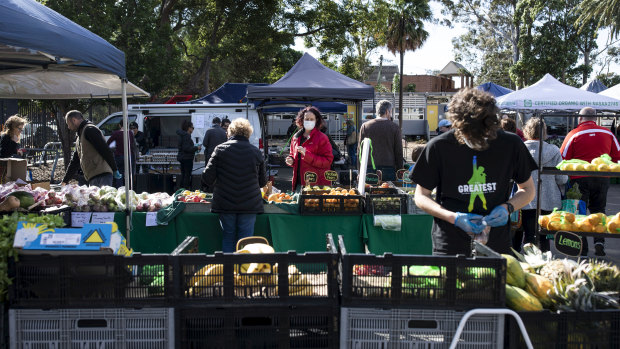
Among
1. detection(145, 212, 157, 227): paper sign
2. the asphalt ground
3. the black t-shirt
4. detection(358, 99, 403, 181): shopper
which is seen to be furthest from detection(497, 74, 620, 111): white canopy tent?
the black t-shirt

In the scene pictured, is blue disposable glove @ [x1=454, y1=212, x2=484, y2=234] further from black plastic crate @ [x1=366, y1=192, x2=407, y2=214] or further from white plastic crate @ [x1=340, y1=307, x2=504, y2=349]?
black plastic crate @ [x1=366, y1=192, x2=407, y2=214]

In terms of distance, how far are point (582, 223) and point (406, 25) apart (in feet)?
94.7

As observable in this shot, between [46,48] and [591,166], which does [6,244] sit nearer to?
[46,48]

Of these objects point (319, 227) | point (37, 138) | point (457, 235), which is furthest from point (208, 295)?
point (37, 138)

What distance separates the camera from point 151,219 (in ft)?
19.5

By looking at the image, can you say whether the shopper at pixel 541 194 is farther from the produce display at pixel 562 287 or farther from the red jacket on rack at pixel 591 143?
the produce display at pixel 562 287

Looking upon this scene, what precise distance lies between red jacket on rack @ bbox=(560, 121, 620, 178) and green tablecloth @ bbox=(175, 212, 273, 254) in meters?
4.07

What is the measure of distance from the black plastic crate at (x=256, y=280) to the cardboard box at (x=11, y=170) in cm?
412

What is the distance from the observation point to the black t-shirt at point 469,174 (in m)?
3.01

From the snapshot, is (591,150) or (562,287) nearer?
(562,287)

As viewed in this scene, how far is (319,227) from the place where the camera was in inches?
236

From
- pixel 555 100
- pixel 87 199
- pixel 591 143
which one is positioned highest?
pixel 555 100

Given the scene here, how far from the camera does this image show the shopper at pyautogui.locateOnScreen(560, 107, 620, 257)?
6.70m

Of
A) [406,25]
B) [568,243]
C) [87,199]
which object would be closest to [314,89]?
[87,199]
